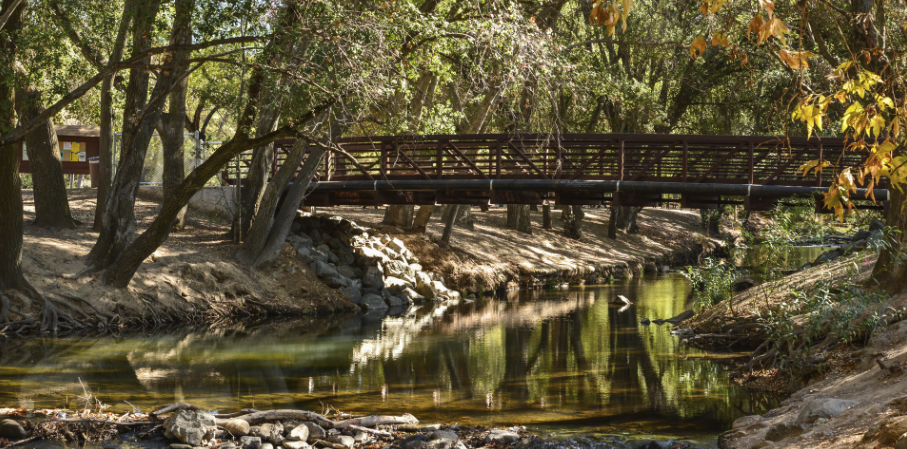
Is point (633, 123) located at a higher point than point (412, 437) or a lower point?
higher

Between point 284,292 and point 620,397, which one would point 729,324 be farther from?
point 284,292

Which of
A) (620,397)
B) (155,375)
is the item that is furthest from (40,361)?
(620,397)

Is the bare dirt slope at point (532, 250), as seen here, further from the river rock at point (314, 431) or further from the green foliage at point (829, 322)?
the river rock at point (314, 431)

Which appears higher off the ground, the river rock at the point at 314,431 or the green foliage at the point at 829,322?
the green foliage at the point at 829,322

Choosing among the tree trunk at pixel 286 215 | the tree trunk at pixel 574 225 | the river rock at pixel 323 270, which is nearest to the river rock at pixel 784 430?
the tree trunk at pixel 286 215

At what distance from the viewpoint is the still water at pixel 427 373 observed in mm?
8867

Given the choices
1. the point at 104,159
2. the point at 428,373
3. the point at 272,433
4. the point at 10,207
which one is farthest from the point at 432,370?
the point at 104,159

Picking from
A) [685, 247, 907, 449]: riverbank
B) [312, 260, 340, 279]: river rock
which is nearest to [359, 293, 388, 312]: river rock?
[312, 260, 340, 279]: river rock

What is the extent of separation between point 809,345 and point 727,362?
1.71 metres

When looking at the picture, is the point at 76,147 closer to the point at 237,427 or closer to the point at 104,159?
the point at 104,159

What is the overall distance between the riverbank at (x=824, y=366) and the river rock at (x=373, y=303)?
26.2 ft

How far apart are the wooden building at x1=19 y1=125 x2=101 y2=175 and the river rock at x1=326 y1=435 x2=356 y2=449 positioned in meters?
24.9

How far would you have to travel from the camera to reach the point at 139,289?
15.6m

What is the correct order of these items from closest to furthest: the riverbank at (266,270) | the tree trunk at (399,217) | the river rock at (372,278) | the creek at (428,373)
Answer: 1. the creek at (428,373)
2. the riverbank at (266,270)
3. the river rock at (372,278)
4. the tree trunk at (399,217)
